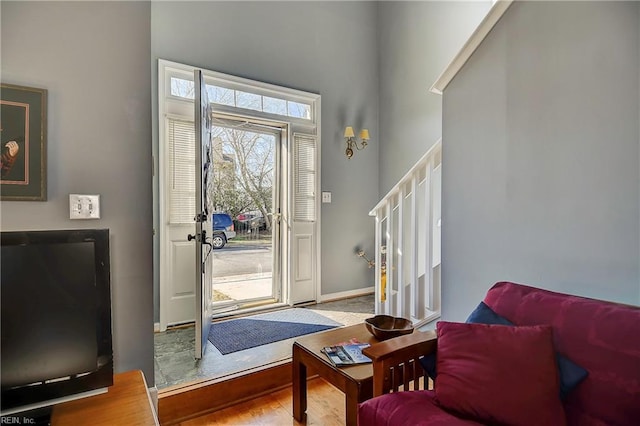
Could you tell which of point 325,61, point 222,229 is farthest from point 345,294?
point 325,61

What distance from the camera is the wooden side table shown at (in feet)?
4.71

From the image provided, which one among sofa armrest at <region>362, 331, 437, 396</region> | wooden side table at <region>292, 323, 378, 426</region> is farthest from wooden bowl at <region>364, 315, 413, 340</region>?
sofa armrest at <region>362, 331, 437, 396</region>

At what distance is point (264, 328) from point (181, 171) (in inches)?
61.5

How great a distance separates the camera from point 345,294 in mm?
4195

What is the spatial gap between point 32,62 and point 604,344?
242cm

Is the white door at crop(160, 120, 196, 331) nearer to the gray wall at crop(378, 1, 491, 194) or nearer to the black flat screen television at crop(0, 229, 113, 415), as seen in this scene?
the black flat screen television at crop(0, 229, 113, 415)

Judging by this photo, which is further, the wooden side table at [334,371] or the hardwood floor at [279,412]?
the hardwood floor at [279,412]

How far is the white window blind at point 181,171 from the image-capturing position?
3078 mm

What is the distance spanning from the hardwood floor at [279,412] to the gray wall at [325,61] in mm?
1891

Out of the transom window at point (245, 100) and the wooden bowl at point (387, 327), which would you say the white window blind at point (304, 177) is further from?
the wooden bowl at point (387, 327)

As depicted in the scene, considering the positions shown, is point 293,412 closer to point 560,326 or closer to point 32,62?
point 560,326

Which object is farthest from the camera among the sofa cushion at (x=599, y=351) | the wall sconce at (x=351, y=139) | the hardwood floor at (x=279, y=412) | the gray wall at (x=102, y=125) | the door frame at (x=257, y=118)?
the wall sconce at (x=351, y=139)

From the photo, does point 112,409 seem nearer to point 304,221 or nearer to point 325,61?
point 304,221

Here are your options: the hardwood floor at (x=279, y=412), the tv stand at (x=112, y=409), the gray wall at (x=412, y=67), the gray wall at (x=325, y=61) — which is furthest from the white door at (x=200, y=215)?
the gray wall at (x=412, y=67)
